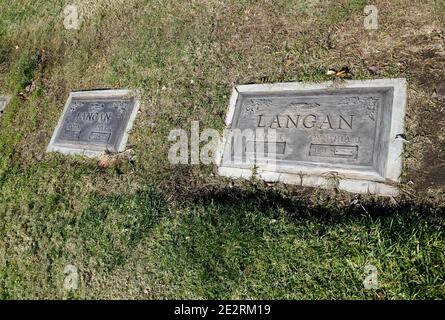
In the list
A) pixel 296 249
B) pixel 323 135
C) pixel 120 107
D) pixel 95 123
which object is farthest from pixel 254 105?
pixel 95 123

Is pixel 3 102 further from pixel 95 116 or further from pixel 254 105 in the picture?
pixel 254 105

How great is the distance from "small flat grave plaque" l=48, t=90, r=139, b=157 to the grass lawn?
13cm

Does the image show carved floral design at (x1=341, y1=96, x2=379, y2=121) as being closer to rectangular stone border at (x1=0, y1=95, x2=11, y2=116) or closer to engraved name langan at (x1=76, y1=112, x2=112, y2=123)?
engraved name langan at (x1=76, y1=112, x2=112, y2=123)

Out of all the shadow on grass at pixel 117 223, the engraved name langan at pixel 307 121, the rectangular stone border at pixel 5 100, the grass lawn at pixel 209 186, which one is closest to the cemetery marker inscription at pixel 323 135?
the engraved name langan at pixel 307 121

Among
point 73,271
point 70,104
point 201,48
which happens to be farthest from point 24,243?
point 201,48

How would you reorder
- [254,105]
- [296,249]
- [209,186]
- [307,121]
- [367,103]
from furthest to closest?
1. [254,105]
2. [209,186]
3. [307,121]
4. [367,103]
5. [296,249]

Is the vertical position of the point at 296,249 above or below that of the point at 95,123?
below

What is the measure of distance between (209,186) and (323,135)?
110 centimetres

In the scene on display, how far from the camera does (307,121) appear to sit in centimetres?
362

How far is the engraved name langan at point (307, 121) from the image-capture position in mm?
3471

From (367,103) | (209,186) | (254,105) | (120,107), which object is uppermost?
(367,103)

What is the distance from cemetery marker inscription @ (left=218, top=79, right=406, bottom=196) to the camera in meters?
3.23

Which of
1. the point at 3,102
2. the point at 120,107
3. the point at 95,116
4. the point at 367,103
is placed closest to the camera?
the point at 367,103

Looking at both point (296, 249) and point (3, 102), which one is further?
point (3, 102)
